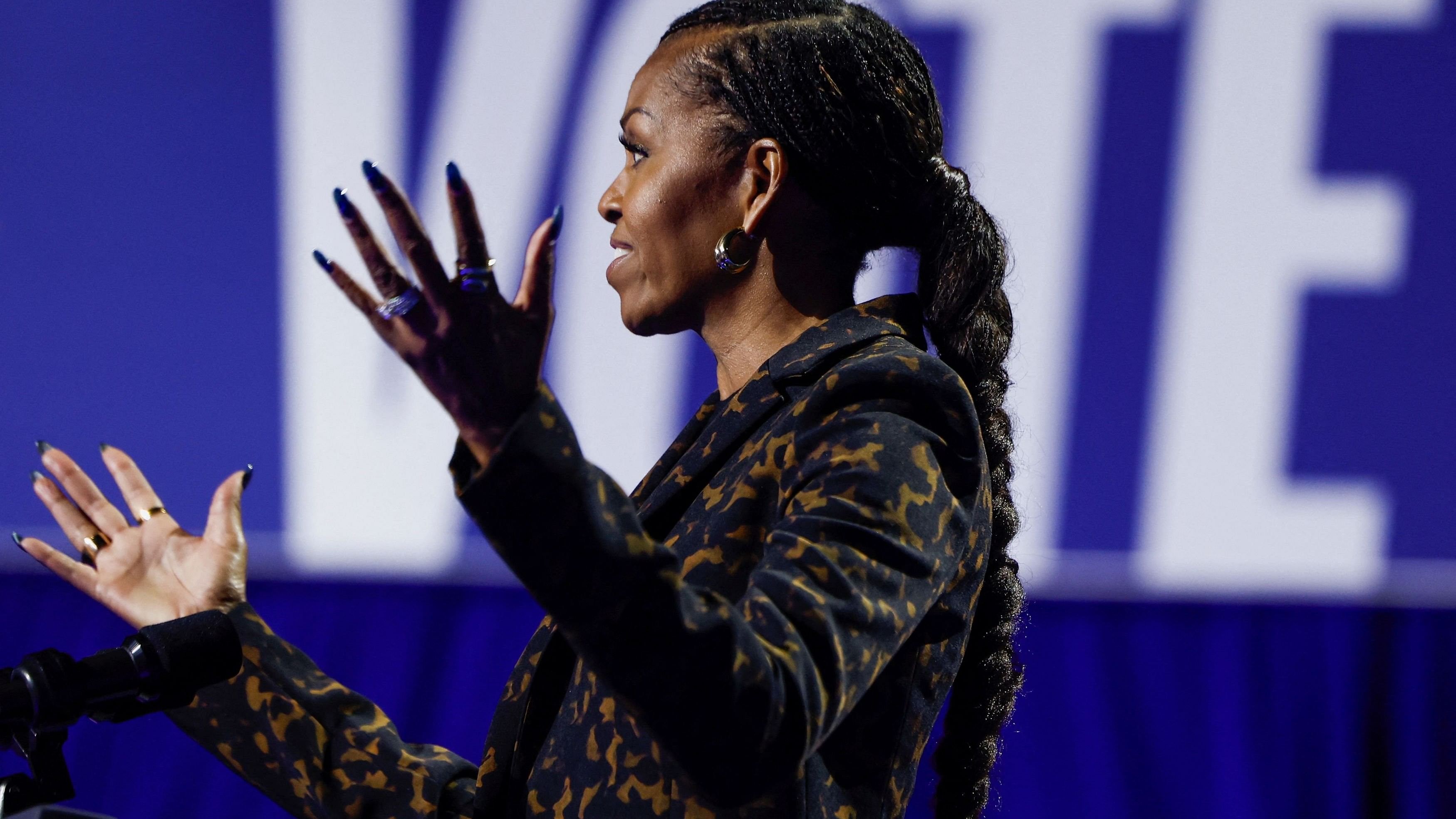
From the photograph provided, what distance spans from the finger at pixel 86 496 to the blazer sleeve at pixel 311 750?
0.15m

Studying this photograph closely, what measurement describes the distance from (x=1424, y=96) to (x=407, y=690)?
7.64 feet

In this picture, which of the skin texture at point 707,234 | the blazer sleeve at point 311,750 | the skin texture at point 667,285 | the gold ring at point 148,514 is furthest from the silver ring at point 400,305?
the gold ring at point 148,514

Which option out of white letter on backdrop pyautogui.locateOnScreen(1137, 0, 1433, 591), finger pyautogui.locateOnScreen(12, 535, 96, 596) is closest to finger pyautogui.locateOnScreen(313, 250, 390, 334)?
finger pyautogui.locateOnScreen(12, 535, 96, 596)

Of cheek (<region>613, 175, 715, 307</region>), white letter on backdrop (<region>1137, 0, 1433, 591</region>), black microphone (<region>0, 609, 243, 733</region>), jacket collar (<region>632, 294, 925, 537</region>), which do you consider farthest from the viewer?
white letter on backdrop (<region>1137, 0, 1433, 591</region>)

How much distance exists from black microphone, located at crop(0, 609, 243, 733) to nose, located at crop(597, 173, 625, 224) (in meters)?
0.44

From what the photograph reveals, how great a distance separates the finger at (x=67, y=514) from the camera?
1.23 meters

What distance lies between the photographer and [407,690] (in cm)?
293

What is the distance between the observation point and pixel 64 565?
3.98 ft

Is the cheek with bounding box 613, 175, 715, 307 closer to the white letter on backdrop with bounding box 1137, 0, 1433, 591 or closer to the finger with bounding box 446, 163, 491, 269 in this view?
the finger with bounding box 446, 163, 491, 269

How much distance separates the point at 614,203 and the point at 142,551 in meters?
0.53

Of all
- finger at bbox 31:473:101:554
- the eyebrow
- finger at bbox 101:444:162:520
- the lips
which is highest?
the eyebrow

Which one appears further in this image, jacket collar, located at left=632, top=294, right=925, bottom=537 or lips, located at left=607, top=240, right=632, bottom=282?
lips, located at left=607, top=240, right=632, bottom=282

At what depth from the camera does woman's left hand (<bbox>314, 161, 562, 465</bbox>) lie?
68cm

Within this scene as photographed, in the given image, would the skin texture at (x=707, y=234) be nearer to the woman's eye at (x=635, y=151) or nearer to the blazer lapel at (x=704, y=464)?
the woman's eye at (x=635, y=151)
